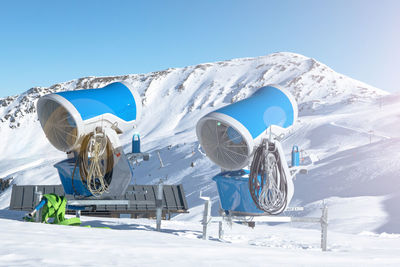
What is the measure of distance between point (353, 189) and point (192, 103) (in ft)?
275

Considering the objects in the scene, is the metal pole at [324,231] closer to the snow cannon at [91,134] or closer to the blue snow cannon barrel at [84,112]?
the snow cannon at [91,134]

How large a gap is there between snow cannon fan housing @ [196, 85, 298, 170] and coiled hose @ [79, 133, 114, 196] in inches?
105

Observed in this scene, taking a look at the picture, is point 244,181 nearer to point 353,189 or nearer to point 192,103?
point 353,189

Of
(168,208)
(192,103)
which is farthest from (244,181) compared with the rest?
(192,103)

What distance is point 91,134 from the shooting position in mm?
11617

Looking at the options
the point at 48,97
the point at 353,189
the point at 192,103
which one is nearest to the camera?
the point at 48,97

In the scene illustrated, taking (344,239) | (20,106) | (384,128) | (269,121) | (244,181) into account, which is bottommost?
(344,239)

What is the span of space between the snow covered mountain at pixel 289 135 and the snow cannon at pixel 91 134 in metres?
2.14

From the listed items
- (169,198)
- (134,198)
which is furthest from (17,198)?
(169,198)

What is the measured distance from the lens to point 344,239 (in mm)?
11938

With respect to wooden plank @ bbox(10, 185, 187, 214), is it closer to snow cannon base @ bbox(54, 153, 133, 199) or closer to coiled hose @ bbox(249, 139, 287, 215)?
snow cannon base @ bbox(54, 153, 133, 199)

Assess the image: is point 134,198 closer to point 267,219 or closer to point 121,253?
point 267,219

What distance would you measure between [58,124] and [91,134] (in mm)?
1392

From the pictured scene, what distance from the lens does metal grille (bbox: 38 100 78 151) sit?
12.1 metres
